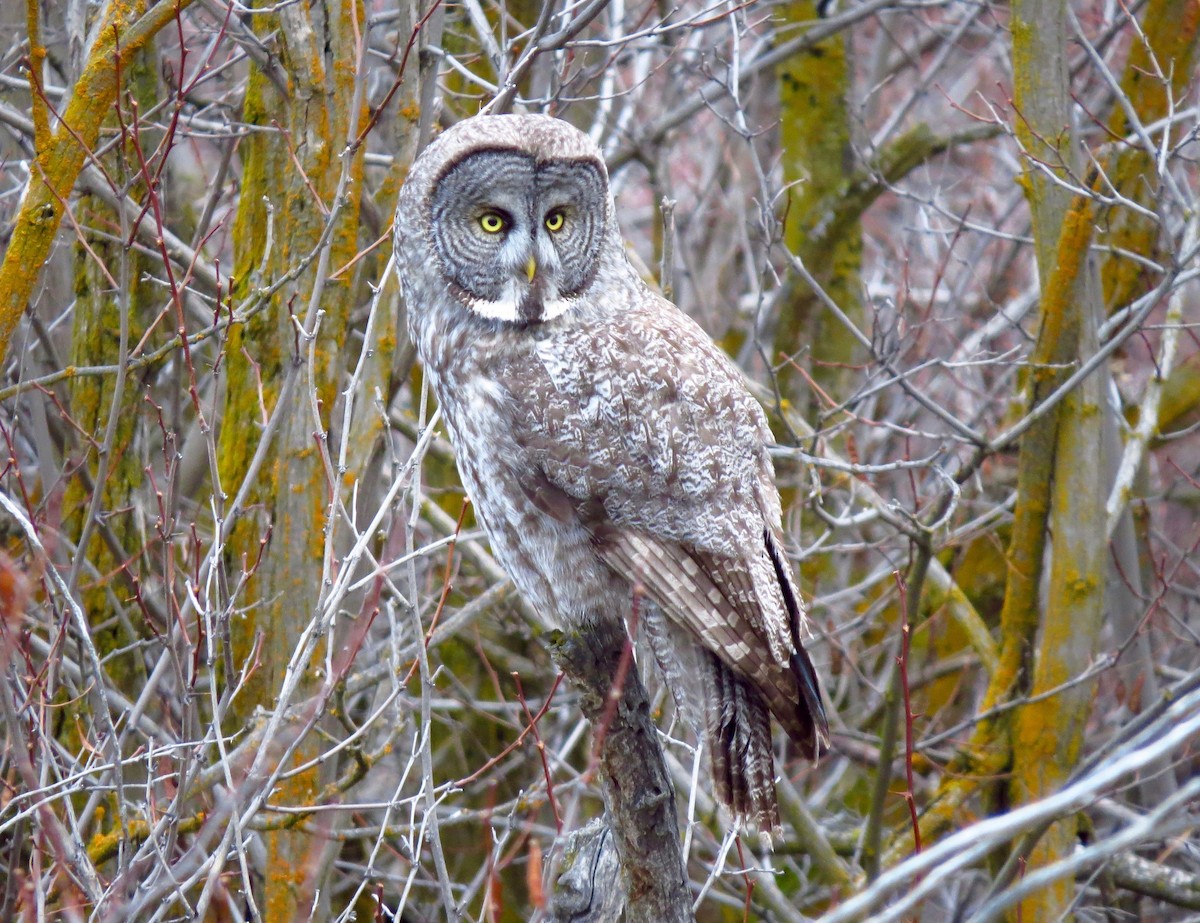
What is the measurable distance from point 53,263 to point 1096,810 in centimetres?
443

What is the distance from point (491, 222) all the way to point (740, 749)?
5.12 feet

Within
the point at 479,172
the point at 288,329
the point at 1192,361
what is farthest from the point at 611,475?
the point at 1192,361

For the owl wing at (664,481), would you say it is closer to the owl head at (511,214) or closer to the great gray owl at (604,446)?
the great gray owl at (604,446)

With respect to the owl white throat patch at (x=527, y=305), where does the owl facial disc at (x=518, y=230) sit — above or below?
above

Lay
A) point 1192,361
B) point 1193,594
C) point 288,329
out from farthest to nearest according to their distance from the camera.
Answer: point 1192,361 → point 1193,594 → point 288,329

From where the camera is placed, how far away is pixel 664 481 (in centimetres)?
348

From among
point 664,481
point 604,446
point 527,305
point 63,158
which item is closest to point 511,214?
point 527,305

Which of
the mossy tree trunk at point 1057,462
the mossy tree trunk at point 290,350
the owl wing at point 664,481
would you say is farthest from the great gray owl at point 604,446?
the mossy tree trunk at point 1057,462

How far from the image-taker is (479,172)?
3.58 meters

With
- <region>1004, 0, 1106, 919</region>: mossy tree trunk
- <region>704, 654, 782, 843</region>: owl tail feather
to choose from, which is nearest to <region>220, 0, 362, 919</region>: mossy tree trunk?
<region>704, 654, 782, 843</region>: owl tail feather

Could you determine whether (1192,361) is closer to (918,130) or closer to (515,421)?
(918,130)

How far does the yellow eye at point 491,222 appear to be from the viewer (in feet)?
11.9

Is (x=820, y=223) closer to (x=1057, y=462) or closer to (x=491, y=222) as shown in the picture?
(x=1057, y=462)

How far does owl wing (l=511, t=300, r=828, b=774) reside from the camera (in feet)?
11.3
